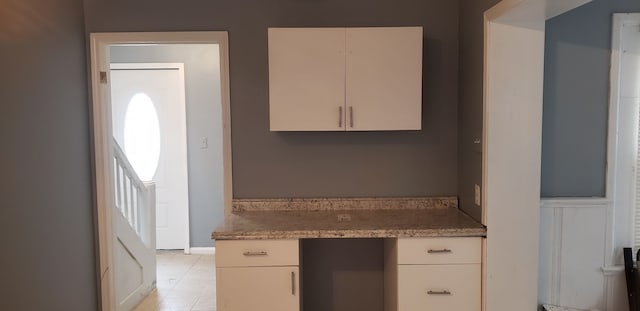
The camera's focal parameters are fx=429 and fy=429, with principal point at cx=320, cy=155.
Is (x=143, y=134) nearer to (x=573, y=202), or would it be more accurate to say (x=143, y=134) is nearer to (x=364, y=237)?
(x=364, y=237)

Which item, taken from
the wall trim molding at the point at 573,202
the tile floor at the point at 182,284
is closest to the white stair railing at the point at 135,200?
the tile floor at the point at 182,284

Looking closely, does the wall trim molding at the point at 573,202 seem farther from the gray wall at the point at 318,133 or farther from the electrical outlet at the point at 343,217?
the electrical outlet at the point at 343,217

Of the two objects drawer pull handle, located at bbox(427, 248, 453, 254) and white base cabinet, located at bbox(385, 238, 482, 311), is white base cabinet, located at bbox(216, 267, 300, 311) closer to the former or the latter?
white base cabinet, located at bbox(385, 238, 482, 311)

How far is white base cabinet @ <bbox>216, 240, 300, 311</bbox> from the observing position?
7.29 feet

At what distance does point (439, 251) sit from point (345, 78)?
3.52 ft

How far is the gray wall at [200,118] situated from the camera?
4.42m

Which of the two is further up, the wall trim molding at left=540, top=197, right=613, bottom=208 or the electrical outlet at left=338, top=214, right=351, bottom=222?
the wall trim molding at left=540, top=197, right=613, bottom=208

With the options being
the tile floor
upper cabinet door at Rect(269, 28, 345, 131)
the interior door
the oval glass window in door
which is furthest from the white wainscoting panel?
the oval glass window in door

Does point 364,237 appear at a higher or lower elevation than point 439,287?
higher

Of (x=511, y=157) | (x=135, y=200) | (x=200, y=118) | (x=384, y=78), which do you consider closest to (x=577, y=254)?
(x=511, y=157)

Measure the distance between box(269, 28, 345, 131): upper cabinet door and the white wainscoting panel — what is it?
1360 millimetres

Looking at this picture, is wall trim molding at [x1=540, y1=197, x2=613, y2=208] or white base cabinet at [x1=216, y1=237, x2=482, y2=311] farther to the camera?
wall trim molding at [x1=540, y1=197, x2=613, y2=208]

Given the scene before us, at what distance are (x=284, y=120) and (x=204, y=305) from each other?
1.77 m

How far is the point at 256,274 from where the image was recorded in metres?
2.23
